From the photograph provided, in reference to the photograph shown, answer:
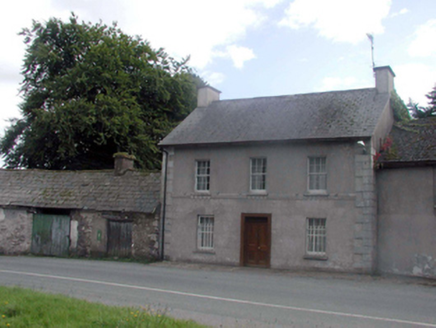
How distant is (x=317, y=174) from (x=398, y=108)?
5.87 meters

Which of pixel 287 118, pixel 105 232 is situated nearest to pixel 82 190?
pixel 105 232

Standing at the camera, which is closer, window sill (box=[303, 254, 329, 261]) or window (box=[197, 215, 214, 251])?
window sill (box=[303, 254, 329, 261])

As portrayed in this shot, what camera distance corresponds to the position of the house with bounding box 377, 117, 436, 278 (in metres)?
17.7

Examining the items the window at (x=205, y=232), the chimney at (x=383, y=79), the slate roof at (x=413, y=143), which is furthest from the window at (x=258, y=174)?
the chimney at (x=383, y=79)

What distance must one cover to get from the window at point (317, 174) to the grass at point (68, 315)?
12.0m

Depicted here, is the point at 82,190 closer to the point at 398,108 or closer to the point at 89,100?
the point at 89,100

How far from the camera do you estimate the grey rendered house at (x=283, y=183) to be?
61.1 feet

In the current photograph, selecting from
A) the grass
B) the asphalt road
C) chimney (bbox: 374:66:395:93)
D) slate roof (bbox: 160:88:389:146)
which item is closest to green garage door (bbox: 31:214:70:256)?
the asphalt road

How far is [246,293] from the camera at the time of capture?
1267 cm

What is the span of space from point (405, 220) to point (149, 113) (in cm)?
2327

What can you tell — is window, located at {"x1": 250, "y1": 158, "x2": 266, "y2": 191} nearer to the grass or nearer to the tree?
the grass

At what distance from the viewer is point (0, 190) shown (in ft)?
86.6

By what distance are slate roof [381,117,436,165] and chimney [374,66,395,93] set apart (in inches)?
70.4

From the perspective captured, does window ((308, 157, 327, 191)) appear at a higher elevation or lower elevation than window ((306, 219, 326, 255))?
higher
